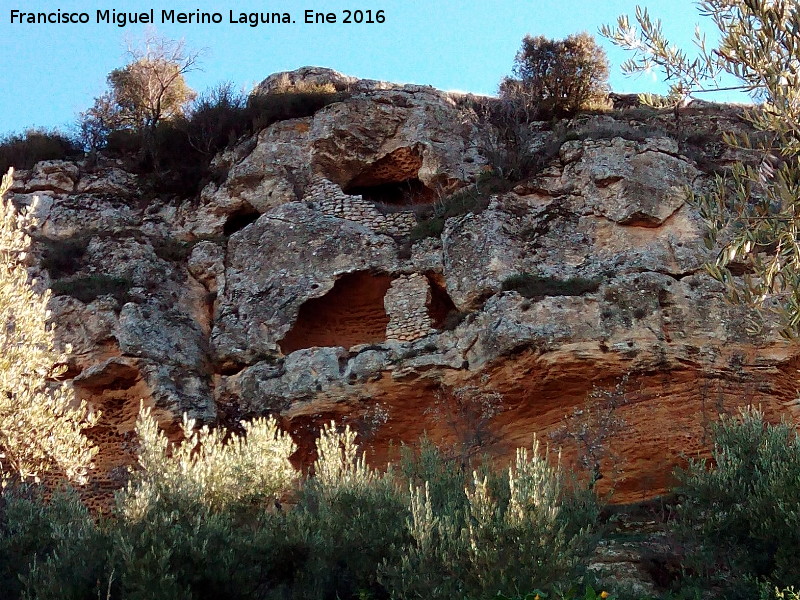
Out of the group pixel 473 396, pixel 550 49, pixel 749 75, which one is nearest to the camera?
pixel 749 75

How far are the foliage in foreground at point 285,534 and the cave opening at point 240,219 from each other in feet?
26.6

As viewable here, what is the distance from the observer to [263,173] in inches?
731

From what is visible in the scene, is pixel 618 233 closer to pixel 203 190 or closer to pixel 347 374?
pixel 347 374

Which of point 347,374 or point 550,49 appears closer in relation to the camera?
point 347,374

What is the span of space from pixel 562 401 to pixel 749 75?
6.84m

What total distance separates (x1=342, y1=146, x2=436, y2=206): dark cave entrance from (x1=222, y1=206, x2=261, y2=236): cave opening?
2048mm

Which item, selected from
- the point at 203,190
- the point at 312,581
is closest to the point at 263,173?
the point at 203,190

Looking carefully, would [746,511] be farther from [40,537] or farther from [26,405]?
[26,405]

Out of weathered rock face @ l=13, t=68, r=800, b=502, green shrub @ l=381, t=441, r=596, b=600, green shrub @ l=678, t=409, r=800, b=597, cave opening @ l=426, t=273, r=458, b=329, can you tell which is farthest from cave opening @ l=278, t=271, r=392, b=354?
green shrub @ l=381, t=441, r=596, b=600

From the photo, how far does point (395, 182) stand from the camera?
64.9 feet

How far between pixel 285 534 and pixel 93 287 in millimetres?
8110

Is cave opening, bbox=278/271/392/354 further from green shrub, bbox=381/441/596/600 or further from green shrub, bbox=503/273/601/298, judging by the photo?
green shrub, bbox=381/441/596/600

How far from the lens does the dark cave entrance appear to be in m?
18.9

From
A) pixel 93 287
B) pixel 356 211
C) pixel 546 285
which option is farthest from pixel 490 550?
pixel 93 287
